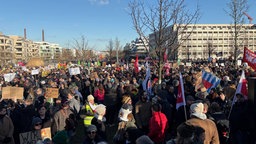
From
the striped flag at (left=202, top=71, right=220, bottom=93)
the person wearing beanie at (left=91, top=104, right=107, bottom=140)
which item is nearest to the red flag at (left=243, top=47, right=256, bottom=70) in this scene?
the striped flag at (left=202, top=71, right=220, bottom=93)

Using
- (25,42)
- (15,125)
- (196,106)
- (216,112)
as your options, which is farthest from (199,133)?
(25,42)

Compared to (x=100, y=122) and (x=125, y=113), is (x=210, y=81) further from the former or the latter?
(x=100, y=122)

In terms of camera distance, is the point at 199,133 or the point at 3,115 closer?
the point at 199,133

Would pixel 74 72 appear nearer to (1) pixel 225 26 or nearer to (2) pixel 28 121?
(2) pixel 28 121

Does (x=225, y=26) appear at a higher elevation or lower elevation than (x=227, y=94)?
higher

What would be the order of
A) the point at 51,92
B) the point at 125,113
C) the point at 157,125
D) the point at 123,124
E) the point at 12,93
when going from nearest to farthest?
the point at 123,124 < the point at 125,113 < the point at 157,125 < the point at 12,93 < the point at 51,92

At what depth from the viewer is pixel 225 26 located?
13188 centimetres

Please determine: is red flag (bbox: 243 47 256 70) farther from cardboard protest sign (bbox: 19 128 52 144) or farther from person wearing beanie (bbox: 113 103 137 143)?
cardboard protest sign (bbox: 19 128 52 144)

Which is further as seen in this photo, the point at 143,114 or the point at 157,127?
the point at 143,114

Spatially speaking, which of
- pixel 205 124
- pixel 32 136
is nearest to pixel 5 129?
pixel 32 136

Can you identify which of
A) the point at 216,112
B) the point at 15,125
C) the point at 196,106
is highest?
the point at 196,106

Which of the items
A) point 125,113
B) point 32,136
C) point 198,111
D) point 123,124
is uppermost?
point 198,111

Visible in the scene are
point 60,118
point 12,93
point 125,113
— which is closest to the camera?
point 125,113

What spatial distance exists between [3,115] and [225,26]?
450ft
